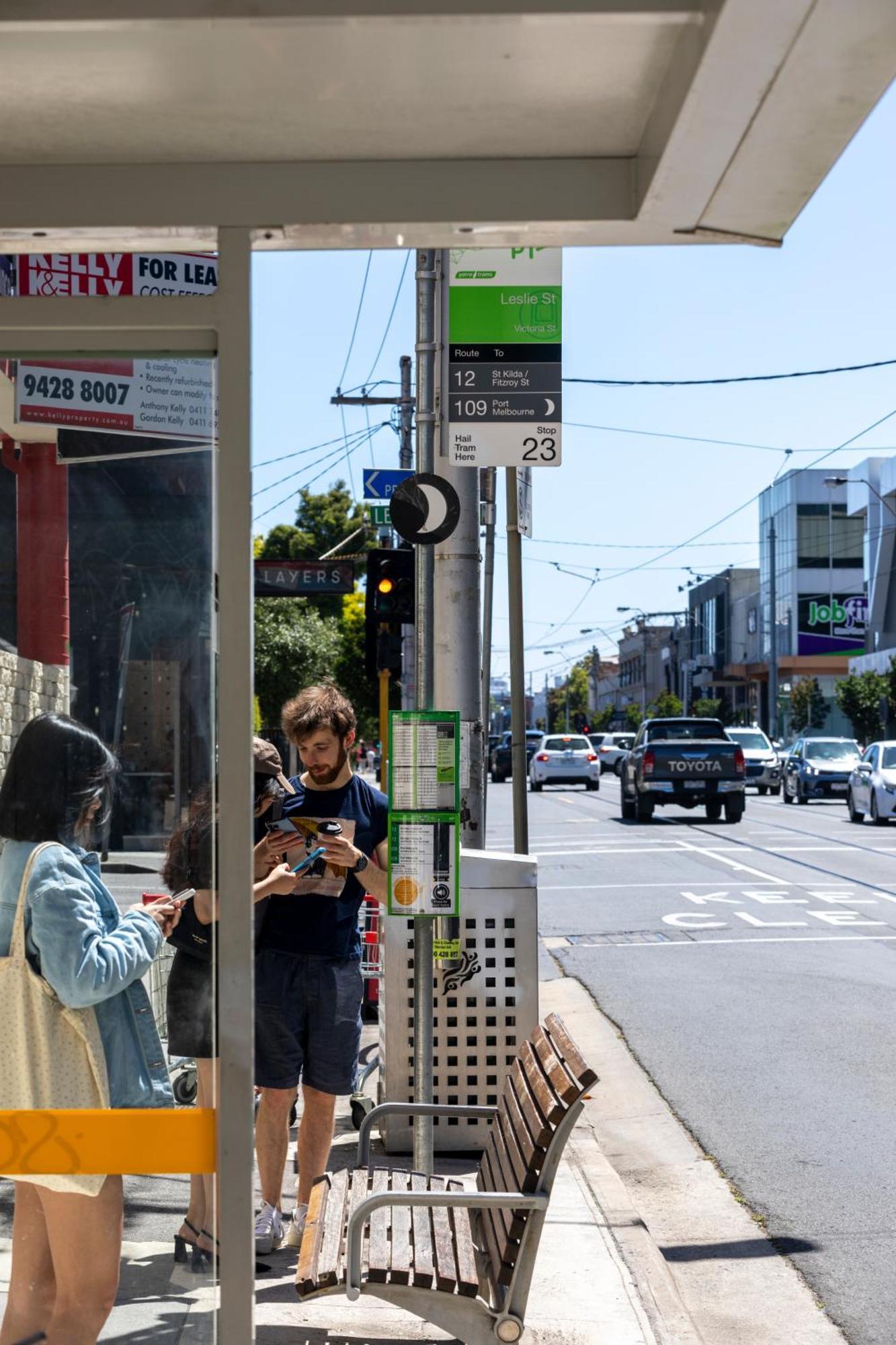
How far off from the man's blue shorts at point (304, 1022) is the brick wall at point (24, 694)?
7.62ft

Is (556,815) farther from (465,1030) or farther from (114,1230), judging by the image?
(114,1230)

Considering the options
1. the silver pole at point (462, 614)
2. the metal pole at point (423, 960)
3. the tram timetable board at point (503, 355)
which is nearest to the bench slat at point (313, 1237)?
the metal pole at point (423, 960)

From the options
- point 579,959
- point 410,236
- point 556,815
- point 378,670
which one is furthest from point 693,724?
point 410,236

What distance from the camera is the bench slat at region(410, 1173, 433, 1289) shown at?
12.8 feet

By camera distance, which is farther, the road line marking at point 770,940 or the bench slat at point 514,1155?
the road line marking at point 770,940

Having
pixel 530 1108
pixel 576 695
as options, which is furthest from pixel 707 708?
pixel 530 1108

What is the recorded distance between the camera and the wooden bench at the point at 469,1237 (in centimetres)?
389

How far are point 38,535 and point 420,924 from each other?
8.32ft

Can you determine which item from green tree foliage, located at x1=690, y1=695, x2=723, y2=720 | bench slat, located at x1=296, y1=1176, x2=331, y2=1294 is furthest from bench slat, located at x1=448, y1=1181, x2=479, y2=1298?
green tree foliage, located at x1=690, y1=695, x2=723, y2=720

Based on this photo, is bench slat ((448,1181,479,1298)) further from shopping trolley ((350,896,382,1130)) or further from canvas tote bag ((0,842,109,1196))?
shopping trolley ((350,896,382,1130))

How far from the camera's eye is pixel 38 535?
322cm

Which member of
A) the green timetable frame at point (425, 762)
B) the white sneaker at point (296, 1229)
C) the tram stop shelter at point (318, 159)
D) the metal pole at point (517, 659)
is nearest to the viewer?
the tram stop shelter at point (318, 159)

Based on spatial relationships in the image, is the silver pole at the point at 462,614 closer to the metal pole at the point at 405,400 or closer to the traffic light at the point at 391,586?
the traffic light at the point at 391,586

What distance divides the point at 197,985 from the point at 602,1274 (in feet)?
8.97
